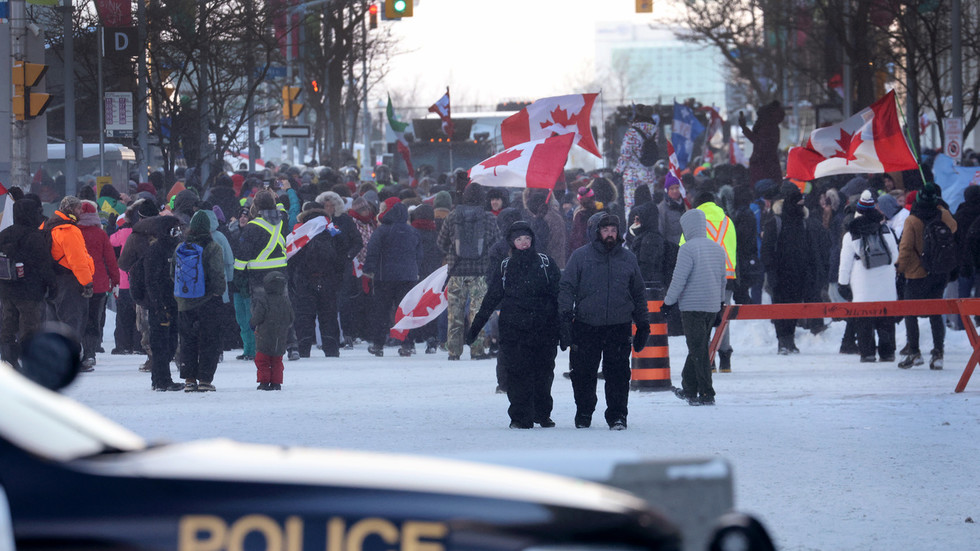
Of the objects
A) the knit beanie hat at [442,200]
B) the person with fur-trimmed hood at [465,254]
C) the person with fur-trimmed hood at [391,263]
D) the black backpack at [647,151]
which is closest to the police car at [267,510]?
the person with fur-trimmed hood at [465,254]

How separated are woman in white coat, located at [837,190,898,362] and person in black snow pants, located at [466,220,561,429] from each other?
5178mm

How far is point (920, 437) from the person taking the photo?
1041 centimetres

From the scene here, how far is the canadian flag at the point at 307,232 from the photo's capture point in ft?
55.4

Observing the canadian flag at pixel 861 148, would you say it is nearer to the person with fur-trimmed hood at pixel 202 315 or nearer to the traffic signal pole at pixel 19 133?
the person with fur-trimmed hood at pixel 202 315

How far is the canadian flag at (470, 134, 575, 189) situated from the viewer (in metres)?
16.6

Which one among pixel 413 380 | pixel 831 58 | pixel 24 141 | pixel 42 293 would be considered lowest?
pixel 413 380

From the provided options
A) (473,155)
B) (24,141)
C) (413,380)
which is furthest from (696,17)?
(413,380)

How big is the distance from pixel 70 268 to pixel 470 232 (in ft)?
14.1

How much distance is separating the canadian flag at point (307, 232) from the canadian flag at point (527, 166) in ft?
5.69

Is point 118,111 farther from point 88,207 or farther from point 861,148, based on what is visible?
point 861,148

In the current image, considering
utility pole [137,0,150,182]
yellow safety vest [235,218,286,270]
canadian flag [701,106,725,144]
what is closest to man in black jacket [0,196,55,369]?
yellow safety vest [235,218,286,270]

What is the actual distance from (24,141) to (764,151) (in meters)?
11.4

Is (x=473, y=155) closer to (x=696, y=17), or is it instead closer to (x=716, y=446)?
(x=696, y=17)

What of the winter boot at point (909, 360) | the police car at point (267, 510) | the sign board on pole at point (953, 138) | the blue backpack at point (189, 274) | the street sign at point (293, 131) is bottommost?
the winter boot at point (909, 360)
